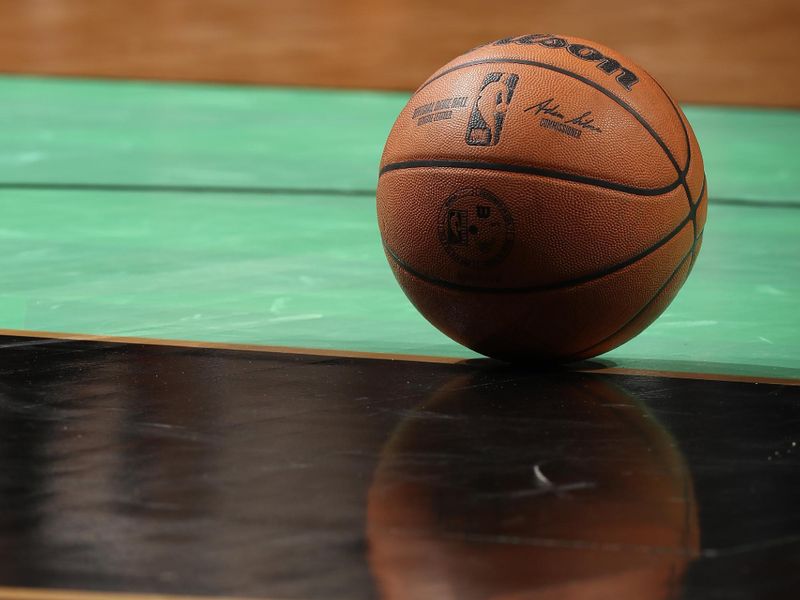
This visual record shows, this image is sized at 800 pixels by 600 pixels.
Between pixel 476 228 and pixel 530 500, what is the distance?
92cm

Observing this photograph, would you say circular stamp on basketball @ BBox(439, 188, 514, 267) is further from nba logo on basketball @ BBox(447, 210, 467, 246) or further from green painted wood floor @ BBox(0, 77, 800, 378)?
green painted wood floor @ BBox(0, 77, 800, 378)

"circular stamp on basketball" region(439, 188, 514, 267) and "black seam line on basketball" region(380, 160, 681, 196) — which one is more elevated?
"black seam line on basketball" region(380, 160, 681, 196)

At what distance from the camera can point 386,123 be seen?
9.35 metres

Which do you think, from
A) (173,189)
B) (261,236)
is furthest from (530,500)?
(173,189)

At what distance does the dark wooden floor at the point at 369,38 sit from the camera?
1088cm

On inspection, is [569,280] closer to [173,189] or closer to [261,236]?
[261,236]

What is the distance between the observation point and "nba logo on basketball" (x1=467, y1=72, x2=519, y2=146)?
3582 mm

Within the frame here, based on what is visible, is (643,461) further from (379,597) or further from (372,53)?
(372,53)

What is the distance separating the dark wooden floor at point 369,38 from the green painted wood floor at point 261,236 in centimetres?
100

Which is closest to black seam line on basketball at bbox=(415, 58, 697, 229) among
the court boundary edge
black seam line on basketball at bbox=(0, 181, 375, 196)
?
the court boundary edge

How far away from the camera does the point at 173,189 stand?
6871 mm

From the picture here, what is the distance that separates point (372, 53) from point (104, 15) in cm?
217

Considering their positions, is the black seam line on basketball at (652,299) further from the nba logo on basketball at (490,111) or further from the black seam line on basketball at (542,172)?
the nba logo on basketball at (490,111)

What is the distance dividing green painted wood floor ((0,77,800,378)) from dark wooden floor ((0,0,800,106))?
996 mm
